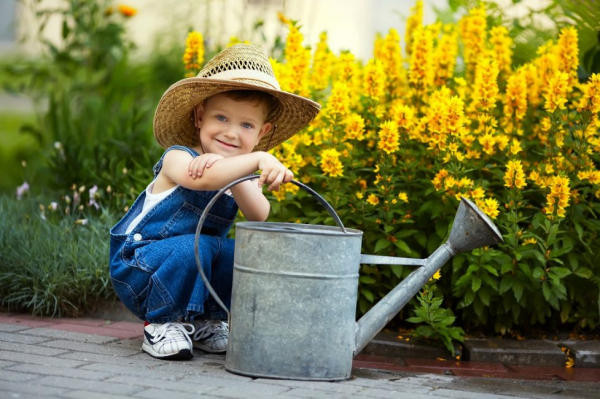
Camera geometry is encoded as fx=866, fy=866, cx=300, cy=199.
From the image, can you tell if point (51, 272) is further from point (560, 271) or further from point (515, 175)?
point (560, 271)

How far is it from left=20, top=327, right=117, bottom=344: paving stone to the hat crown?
1015 mm

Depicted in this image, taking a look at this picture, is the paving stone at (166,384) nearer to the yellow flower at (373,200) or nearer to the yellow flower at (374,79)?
the yellow flower at (373,200)

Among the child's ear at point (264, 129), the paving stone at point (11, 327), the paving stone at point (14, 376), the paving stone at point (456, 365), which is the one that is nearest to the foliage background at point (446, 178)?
the paving stone at point (456, 365)

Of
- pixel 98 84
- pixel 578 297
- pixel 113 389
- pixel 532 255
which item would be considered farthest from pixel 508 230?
pixel 98 84

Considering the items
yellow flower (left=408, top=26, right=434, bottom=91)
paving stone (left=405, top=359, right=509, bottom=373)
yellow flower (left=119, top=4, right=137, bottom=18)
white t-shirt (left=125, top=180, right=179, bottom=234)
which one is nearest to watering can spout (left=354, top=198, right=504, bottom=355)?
paving stone (left=405, top=359, right=509, bottom=373)

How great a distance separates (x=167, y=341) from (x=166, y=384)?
1.32ft

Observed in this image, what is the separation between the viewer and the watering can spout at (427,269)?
9.09 ft

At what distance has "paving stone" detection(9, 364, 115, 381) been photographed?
99.0 inches

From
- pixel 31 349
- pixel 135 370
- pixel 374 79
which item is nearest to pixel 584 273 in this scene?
pixel 374 79

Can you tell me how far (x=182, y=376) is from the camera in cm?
262

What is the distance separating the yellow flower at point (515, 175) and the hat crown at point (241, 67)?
96 centimetres

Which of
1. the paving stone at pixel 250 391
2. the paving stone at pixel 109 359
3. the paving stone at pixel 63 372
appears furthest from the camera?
A: the paving stone at pixel 109 359

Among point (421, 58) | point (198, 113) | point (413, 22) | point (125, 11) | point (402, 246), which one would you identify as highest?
point (125, 11)

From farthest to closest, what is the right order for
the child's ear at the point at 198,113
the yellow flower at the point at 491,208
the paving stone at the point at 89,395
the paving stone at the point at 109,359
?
the yellow flower at the point at 491,208
the child's ear at the point at 198,113
the paving stone at the point at 109,359
the paving stone at the point at 89,395
